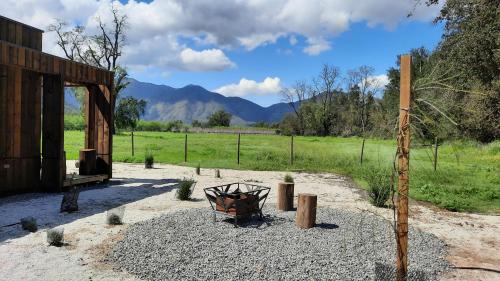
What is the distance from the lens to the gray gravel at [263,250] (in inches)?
233

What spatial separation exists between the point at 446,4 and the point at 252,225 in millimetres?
9935

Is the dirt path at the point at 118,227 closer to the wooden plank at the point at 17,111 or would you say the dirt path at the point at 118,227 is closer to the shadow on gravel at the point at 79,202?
the shadow on gravel at the point at 79,202

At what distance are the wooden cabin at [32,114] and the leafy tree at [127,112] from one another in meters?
44.7

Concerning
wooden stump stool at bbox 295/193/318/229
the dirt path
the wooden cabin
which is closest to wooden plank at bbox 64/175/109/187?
the wooden cabin

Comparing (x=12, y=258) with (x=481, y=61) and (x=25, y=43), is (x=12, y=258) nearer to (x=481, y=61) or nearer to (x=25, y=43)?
(x=25, y=43)

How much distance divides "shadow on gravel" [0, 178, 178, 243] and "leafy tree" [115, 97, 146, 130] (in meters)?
43.5

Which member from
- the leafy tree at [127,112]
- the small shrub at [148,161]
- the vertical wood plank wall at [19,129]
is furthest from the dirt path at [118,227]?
the leafy tree at [127,112]

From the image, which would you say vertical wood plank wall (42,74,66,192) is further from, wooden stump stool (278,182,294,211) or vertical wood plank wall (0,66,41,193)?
wooden stump stool (278,182,294,211)

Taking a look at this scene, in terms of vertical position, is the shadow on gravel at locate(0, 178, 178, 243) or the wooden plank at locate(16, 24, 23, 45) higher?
the wooden plank at locate(16, 24, 23, 45)

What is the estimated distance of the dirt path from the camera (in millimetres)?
6069

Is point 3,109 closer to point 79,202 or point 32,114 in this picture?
point 32,114

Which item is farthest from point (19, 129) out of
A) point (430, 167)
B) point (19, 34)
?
point (430, 167)

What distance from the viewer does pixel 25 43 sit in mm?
12734

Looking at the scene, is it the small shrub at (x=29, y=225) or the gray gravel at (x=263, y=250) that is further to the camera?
the small shrub at (x=29, y=225)
